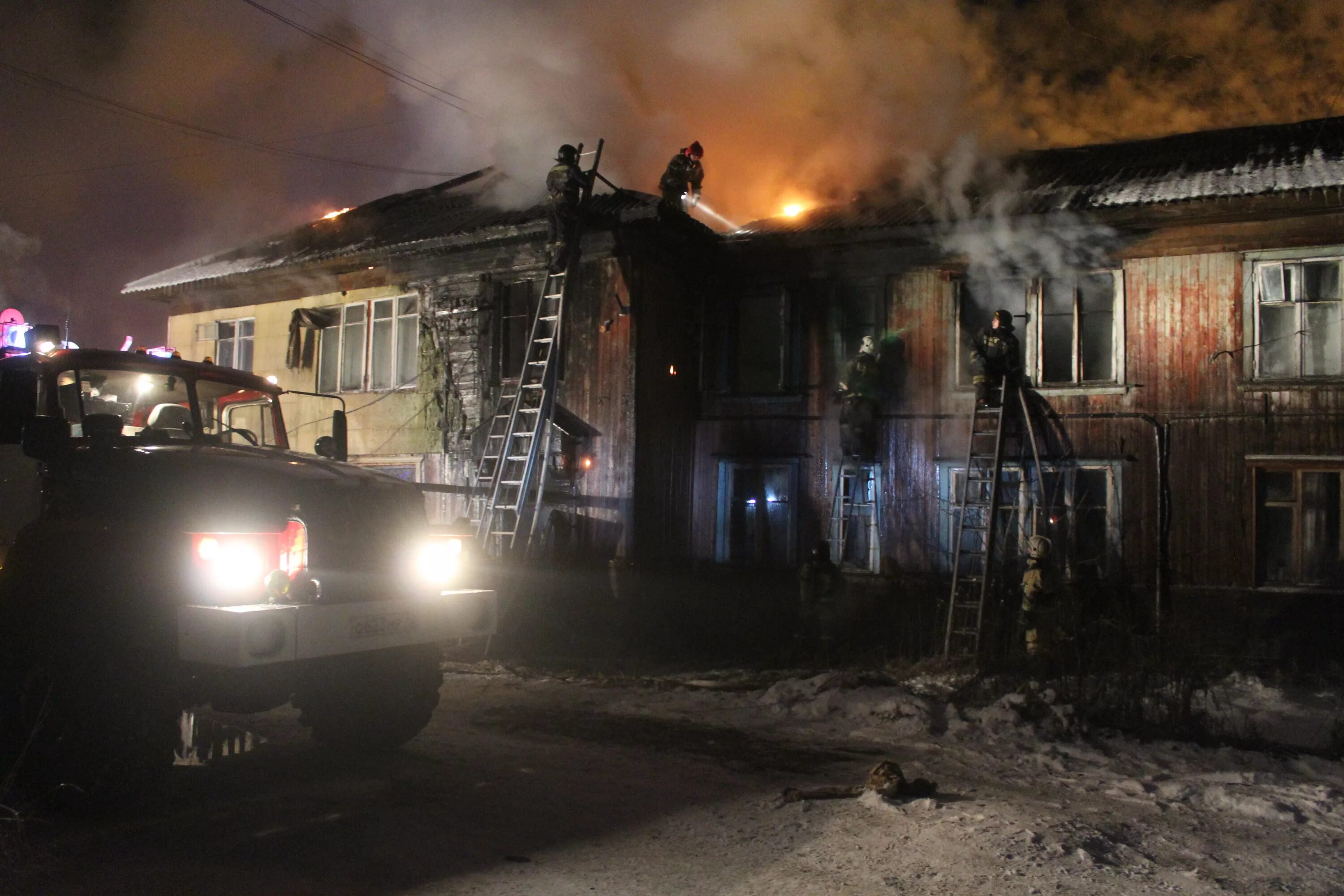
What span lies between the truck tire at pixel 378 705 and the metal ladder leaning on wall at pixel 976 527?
6.19 m

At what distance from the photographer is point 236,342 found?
19.6m

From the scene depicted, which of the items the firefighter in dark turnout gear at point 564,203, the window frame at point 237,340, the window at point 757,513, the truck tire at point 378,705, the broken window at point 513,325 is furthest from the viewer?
the window frame at point 237,340

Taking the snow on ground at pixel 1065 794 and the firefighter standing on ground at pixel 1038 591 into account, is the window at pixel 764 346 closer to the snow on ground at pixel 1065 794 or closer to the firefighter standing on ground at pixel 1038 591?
the firefighter standing on ground at pixel 1038 591

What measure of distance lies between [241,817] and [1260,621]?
12.0 meters

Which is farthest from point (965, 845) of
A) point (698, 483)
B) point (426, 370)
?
point (426, 370)

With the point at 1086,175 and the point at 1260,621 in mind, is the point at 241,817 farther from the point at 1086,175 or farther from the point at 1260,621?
the point at 1086,175

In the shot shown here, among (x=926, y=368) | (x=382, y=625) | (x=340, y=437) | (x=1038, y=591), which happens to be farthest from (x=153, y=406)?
(x=926, y=368)

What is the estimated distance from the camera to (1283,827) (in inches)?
211

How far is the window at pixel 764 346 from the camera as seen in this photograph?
1527 centimetres

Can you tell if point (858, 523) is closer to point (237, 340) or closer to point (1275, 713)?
point (1275, 713)

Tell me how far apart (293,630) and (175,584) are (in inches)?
28.1

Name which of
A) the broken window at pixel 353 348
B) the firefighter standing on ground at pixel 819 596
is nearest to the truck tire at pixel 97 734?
the firefighter standing on ground at pixel 819 596

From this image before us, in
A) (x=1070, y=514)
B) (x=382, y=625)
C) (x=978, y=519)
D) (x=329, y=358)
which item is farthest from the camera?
(x=329, y=358)

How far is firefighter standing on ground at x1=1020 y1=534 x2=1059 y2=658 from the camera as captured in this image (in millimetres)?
10242
